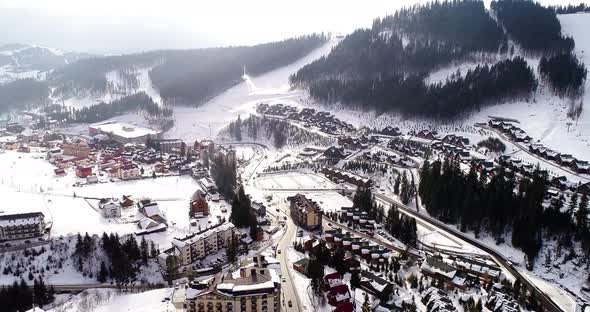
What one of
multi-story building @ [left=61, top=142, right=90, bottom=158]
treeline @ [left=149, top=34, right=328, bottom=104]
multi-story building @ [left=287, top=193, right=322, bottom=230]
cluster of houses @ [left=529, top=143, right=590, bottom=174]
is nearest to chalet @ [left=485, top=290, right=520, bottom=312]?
multi-story building @ [left=287, top=193, right=322, bottom=230]

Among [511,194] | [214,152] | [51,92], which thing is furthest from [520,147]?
[51,92]

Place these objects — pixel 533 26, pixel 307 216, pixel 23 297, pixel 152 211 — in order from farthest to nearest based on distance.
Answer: pixel 533 26 < pixel 152 211 < pixel 307 216 < pixel 23 297

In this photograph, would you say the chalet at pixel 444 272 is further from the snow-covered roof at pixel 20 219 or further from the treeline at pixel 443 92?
the treeline at pixel 443 92

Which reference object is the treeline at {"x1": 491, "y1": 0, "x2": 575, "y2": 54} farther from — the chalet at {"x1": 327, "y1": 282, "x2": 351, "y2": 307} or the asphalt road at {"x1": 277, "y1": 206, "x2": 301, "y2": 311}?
the chalet at {"x1": 327, "y1": 282, "x2": 351, "y2": 307}

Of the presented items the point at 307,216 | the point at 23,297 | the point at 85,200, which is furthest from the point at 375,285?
the point at 85,200

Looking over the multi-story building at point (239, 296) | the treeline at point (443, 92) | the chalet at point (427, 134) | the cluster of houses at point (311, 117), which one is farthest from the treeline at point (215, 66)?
the multi-story building at point (239, 296)

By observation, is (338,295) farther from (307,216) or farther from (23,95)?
(23,95)

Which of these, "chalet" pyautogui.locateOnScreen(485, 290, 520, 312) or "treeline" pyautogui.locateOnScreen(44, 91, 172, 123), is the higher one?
"treeline" pyautogui.locateOnScreen(44, 91, 172, 123)

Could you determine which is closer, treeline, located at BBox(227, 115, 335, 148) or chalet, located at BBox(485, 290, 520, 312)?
chalet, located at BBox(485, 290, 520, 312)
